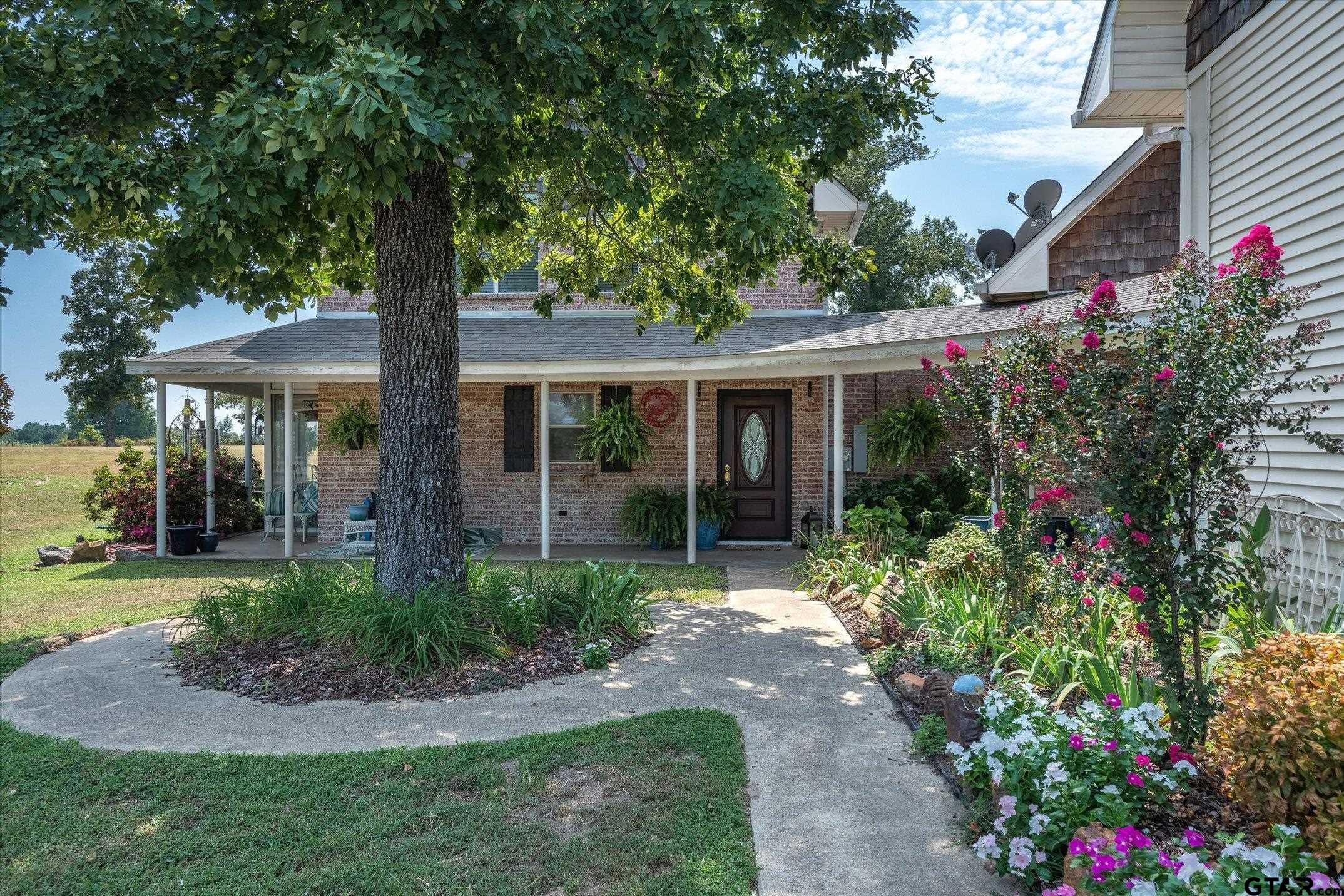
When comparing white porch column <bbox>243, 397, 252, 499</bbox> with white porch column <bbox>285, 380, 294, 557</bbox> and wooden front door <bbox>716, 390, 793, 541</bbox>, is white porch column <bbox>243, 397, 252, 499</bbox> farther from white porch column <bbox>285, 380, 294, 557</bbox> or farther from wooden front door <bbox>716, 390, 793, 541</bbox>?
wooden front door <bbox>716, 390, 793, 541</bbox>

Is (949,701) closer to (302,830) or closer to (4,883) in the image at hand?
(302,830)

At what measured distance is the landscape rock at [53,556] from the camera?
38.2 feet

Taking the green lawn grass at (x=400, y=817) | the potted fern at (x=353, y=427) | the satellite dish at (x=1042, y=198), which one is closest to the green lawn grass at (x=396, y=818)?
the green lawn grass at (x=400, y=817)

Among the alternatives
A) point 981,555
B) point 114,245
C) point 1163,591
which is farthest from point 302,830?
point 114,245

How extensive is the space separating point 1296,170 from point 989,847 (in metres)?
4.99

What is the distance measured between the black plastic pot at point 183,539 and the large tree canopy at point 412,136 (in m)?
5.37

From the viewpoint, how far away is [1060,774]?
2963 mm

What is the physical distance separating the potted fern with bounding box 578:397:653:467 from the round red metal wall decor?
10.3 inches

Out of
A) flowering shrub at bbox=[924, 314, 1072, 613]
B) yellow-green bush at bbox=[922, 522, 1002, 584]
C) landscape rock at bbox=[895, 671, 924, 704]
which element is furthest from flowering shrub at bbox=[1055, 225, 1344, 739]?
yellow-green bush at bbox=[922, 522, 1002, 584]

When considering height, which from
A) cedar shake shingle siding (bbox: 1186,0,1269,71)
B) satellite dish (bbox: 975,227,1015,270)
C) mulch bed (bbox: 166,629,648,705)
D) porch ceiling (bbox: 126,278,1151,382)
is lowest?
mulch bed (bbox: 166,629,648,705)

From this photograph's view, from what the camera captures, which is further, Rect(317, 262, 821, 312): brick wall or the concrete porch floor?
Rect(317, 262, 821, 312): brick wall

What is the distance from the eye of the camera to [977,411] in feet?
18.2

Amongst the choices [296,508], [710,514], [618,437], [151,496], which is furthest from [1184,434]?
[151,496]

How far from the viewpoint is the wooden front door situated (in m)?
Result: 12.7
